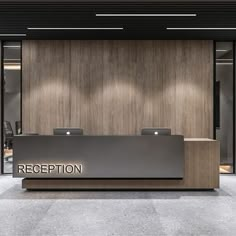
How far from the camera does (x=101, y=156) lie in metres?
6.17

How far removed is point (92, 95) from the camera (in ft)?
27.2

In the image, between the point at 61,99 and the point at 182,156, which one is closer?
the point at 182,156

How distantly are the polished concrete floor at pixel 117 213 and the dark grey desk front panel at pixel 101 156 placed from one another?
41 cm

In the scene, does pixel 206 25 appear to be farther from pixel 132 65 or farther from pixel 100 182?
pixel 100 182

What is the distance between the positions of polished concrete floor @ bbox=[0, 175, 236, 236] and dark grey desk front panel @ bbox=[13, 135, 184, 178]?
1.33 feet

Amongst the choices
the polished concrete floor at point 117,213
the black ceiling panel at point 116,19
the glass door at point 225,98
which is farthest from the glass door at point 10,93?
the glass door at point 225,98

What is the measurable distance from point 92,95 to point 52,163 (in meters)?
2.64

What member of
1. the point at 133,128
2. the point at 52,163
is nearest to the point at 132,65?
the point at 133,128

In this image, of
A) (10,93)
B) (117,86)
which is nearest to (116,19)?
(117,86)

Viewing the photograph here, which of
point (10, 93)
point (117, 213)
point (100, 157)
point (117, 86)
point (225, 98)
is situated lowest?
point (117, 213)

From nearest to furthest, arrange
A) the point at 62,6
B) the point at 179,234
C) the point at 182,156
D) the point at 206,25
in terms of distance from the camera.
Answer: the point at 179,234 < the point at 62,6 < the point at 182,156 < the point at 206,25

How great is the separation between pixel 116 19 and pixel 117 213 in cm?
373

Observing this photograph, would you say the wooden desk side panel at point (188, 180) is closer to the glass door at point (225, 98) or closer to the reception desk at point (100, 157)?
the reception desk at point (100, 157)

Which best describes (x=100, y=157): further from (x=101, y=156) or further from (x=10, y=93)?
(x=10, y=93)
